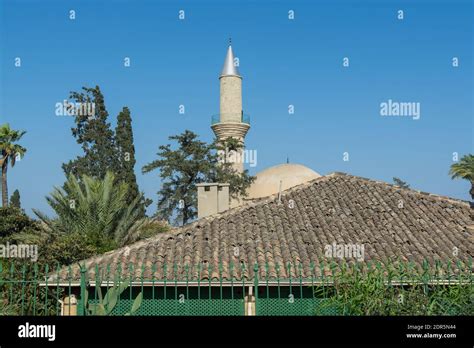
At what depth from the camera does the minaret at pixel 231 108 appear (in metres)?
38.9

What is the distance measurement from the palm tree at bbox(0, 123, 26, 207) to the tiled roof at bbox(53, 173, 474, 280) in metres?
25.5

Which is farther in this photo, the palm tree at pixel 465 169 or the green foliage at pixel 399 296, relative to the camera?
the palm tree at pixel 465 169

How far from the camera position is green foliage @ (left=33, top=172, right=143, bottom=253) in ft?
70.7

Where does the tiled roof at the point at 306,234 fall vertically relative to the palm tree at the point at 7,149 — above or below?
below

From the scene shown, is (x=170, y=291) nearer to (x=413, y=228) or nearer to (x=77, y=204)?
(x=413, y=228)

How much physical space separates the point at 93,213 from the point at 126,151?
46.5ft

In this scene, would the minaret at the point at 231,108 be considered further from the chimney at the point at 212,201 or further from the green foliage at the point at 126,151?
the chimney at the point at 212,201

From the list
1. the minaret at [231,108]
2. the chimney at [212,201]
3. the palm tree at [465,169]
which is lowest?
the chimney at [212,201]

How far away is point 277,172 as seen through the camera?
1594 inches

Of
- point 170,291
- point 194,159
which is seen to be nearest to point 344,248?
point 170,291

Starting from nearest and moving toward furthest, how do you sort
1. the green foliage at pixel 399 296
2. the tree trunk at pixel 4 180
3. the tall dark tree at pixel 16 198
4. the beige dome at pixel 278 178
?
the green foliage at pixel 399 296 → the tree trunk at pixel 4 180 → the beige dome at pixel 278 178 → the tall dark tree at pixel 16 198

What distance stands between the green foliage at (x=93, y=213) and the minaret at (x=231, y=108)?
16.9 meters

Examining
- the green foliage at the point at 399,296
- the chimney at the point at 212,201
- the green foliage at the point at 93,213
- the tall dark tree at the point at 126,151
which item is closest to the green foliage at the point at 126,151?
the tall dark tree at the point at 126,151

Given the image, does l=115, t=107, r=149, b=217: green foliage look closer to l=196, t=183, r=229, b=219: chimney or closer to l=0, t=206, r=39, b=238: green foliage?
l=0, t=206, r=39, b=238: green foliage
